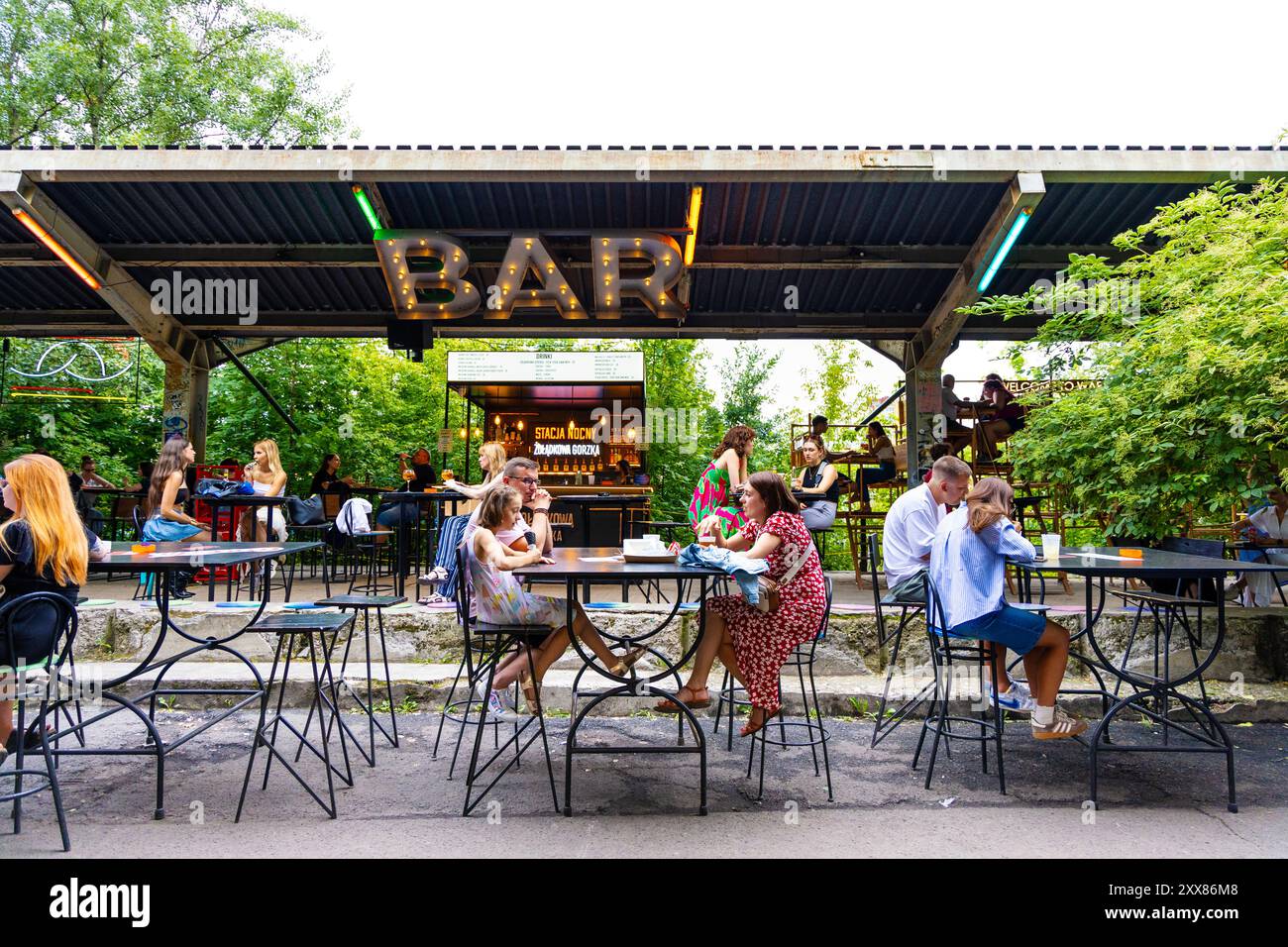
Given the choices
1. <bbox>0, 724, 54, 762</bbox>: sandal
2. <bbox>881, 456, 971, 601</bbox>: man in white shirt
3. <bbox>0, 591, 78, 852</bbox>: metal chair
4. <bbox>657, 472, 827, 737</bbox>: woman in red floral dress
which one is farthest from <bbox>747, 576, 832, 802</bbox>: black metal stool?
<bbox>0, 724, 54, 762</bbox>: sandal

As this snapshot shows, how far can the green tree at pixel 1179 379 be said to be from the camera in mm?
4531

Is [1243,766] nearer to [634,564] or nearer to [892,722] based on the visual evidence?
[892,722]

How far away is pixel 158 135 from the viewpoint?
1786 cm

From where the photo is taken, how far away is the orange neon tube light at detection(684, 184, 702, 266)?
293 inches

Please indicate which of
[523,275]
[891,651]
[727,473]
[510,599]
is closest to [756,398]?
[523,275]

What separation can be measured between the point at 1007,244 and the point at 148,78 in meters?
19.2

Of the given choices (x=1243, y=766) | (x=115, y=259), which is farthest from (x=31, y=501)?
(x=115, y=259)

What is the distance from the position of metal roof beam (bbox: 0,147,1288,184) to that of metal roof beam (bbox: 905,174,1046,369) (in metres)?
0.20

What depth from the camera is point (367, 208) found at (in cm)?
763

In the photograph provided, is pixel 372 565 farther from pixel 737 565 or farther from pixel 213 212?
pixel 737 565

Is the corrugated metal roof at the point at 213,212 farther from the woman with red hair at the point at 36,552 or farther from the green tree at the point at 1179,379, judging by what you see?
the green tree at the point at 1179,379

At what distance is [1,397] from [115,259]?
239 inches

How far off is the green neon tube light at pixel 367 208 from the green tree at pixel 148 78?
1197cm

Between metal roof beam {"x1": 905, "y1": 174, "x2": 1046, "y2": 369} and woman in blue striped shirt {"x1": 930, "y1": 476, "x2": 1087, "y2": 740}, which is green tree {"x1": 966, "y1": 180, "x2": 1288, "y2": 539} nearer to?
metal roof beam {"x1": 905, "y1": 174, "x2": 1046, "y2": 369}
